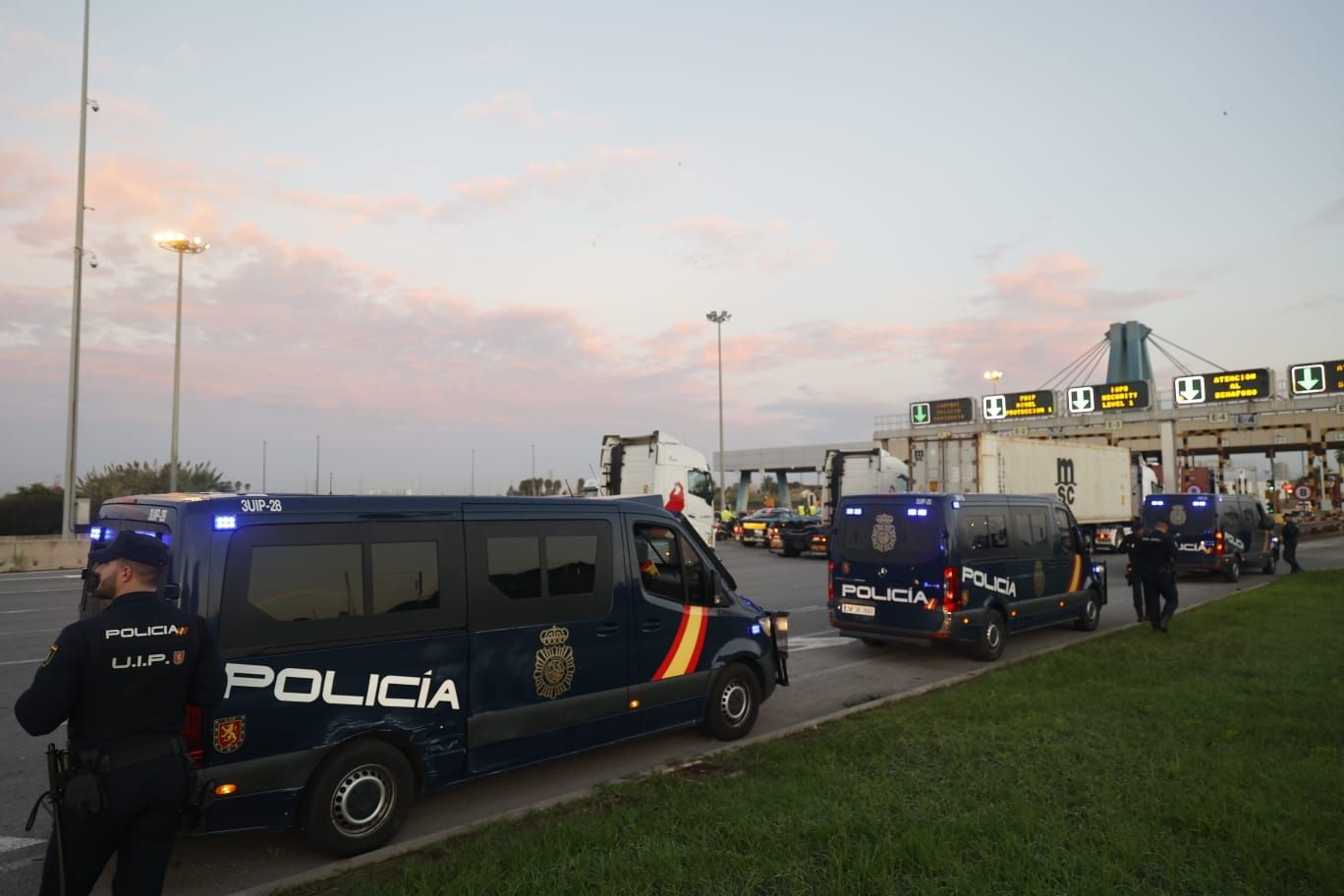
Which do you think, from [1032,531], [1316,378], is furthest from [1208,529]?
[1316,378]

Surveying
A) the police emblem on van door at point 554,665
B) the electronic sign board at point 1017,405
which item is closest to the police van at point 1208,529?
the police emblem on van door at point 554,665

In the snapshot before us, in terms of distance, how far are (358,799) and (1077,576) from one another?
35.7 feet

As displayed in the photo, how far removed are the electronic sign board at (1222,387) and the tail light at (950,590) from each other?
119 ft

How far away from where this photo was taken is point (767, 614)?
24.7ft

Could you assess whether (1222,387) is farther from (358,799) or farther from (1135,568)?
(358,799)

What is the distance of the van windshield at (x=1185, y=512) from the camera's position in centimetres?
1966

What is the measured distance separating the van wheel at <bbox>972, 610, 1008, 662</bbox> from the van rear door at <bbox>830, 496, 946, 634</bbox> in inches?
32.8

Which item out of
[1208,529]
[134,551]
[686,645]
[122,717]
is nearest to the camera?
[122,717]

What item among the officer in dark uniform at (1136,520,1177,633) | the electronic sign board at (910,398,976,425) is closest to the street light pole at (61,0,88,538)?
the officer in dark uniform at (1136,520,1177,633)

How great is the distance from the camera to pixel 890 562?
1034cm

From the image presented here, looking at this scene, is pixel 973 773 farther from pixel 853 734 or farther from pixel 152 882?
pixel 152 882

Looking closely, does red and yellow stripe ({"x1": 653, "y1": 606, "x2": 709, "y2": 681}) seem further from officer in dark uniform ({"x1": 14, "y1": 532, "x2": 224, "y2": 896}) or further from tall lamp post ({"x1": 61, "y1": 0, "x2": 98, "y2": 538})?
tall lamp post ({"x1": 61, "y1": 0, "x2": 98, "y2": 538})

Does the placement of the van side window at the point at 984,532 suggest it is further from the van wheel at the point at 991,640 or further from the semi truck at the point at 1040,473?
the semi truck at the point at 1040,473

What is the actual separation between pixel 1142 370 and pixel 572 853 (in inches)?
3611
